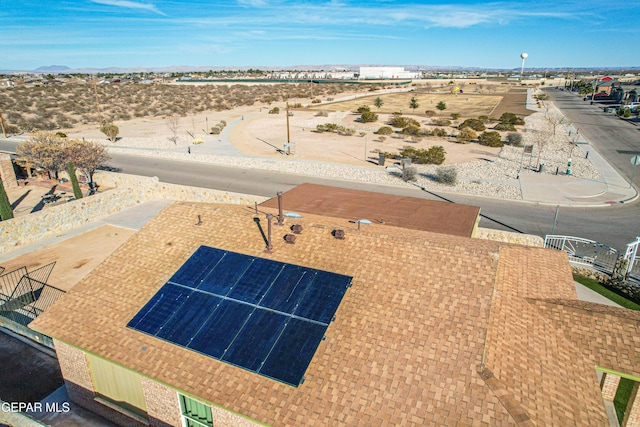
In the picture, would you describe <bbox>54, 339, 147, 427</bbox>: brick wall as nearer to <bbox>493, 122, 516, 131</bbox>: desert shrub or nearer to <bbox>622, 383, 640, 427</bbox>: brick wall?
<bbox>622, 383, 640, 427</bbox>: brick wall

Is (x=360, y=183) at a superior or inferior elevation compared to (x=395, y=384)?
inferior

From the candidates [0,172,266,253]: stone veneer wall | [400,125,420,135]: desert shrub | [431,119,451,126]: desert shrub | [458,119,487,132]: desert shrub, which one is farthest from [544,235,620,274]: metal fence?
[431,119,451,126]: desert shrub

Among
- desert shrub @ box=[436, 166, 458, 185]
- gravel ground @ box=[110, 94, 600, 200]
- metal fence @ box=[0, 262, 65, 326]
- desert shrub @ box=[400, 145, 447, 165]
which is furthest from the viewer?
desert shrub @ box=[400, 145, 447, 165]

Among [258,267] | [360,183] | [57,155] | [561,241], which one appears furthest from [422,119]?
[258,267]

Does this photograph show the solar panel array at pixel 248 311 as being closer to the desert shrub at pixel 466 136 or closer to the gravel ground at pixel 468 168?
the gravel ground at pixel 468 168

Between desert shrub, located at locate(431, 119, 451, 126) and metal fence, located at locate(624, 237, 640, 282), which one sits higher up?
desert shrub, located at locate(431, 119, 451, 126)

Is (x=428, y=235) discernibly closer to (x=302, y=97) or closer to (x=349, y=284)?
(x=349, y=284)
